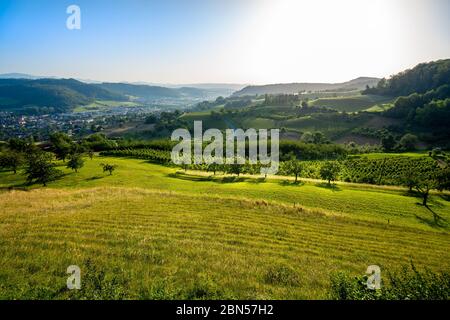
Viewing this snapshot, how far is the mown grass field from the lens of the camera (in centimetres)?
1405

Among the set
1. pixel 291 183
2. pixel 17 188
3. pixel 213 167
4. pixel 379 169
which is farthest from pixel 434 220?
pixel 17 188

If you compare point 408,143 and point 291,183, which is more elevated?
point 408,143

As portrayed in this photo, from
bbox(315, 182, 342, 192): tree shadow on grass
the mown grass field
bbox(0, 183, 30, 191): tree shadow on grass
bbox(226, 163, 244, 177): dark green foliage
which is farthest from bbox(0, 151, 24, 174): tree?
bbox(315, 182, 342, 192): tree shadow on grass

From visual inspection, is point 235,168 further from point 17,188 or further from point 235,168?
point 17,188

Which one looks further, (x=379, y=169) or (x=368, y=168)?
(x=368, y=168)

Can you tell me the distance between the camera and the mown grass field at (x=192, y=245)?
14055 millimetres

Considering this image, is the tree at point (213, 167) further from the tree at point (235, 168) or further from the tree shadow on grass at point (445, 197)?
the tree shadow on grass at point (445, 197)

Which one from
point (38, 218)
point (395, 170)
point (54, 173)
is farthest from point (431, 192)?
point (54, 173)

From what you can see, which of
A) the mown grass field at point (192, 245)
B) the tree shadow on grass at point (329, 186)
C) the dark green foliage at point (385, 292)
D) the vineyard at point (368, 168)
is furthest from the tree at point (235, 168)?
the dark green foliage at point (385, 292)

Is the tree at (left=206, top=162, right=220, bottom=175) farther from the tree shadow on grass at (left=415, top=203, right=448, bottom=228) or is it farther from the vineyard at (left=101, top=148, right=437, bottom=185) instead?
the tree shadow on grass at (left=415, top=203, right=448, bottom=228)

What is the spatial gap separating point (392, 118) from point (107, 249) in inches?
7585

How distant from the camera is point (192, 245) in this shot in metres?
20.6

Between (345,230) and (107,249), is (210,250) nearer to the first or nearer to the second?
(107,249)

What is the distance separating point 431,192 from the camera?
5956 cm
